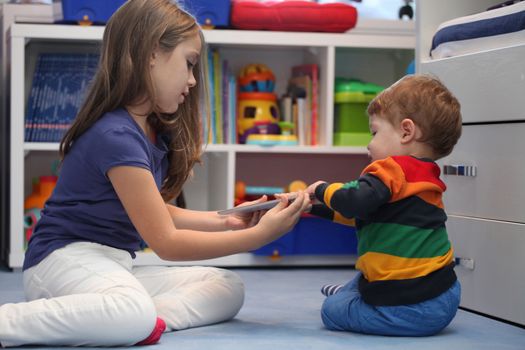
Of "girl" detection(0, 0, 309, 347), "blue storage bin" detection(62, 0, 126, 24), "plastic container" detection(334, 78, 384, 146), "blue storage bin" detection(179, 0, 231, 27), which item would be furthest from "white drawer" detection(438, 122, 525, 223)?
"blue storage bin" detection(62, 0, 126, 24)

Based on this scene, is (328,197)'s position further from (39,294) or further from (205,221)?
(39,294)

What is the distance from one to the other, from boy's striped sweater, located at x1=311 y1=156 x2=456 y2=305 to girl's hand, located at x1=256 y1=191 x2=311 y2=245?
0.18 feet

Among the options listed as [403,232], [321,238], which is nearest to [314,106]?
[321,238]

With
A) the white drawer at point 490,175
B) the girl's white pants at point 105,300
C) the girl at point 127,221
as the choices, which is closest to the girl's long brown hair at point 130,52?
the girl at point 127,221

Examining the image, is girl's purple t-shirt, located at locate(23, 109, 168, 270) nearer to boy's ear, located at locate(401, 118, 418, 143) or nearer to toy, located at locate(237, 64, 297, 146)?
boy's ear, located at locate(401, 118, 418, 143)

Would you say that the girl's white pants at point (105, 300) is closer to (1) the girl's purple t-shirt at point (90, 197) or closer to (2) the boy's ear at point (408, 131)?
(1) the girl's purple t-shirt at point (90, 197)

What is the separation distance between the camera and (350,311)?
1400 millimetres

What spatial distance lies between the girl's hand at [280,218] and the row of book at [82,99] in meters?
0.90

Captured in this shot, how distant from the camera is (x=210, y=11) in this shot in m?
2.20

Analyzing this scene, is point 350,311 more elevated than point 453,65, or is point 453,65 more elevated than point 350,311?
point 453,65

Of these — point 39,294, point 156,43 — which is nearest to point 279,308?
point 39,294

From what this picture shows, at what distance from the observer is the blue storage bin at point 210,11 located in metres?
2.19

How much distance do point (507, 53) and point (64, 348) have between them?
981mm

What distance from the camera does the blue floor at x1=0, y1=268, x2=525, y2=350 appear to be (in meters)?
1.29
